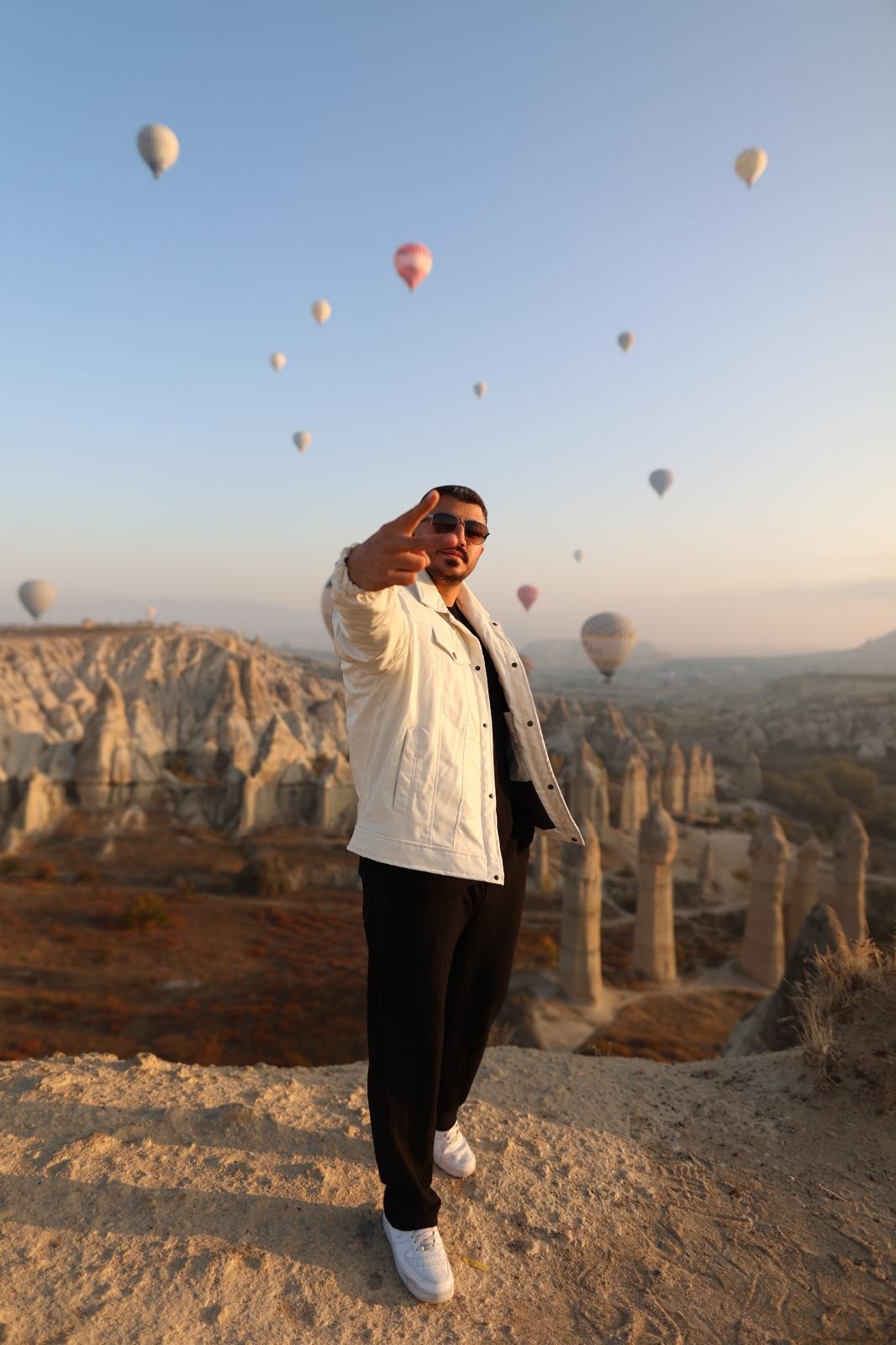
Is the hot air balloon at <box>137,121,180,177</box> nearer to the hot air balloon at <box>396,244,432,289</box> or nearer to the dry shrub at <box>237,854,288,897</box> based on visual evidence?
the hot air balloon at <box>396,244,432,289</box>

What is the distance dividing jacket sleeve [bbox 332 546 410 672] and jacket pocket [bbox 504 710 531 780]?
0.68 metres

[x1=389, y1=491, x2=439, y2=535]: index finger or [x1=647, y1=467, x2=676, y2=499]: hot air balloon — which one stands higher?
[x1=647, y1=467, x2=676, y2=499]: hot air balloon

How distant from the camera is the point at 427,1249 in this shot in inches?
92.4

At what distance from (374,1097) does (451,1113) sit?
0.65m

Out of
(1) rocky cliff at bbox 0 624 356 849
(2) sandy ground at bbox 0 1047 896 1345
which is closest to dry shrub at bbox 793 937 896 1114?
(2) sandy ground at bbox 0 1047 896 1345

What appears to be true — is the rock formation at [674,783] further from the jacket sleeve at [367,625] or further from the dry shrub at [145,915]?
the jacket sleeve at [367,625]

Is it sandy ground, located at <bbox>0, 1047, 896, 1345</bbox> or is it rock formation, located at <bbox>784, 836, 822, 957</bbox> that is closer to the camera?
sandy ground, located at <bbox>0, 1047, 896, 1345</bbox>

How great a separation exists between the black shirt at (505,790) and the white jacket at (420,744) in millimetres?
185

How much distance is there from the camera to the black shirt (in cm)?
263

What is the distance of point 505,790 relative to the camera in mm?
2664

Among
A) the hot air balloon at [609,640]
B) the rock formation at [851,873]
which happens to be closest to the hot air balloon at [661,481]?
the hot air balloon at [609,640]

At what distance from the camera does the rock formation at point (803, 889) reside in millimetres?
17703

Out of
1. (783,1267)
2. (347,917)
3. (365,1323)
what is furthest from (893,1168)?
(347,917)

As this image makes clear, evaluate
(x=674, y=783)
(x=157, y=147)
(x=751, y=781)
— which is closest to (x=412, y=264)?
(x=157, y=147)
